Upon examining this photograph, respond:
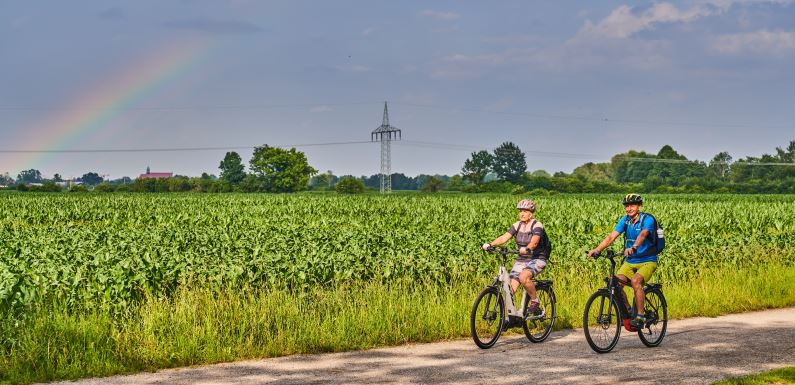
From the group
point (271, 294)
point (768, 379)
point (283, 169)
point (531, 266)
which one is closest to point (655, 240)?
point (531, 266)

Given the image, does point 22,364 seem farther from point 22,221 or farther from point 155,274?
point 22,221

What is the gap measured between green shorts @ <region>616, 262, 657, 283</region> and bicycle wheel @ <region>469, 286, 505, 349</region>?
1672 millimetres

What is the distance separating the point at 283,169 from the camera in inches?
7121

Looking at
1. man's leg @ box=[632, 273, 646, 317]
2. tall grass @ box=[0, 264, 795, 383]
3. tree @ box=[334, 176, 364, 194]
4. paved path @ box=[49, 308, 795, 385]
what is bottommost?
paved path @ box=[49, 308, 795, 385]

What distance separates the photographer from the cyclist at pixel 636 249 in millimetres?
11312

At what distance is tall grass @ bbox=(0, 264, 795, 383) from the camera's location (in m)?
10.5

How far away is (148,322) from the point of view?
1132 centimetres

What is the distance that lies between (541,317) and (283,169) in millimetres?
170907

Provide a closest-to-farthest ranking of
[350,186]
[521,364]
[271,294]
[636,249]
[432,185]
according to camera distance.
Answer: [521,364] → [636,249] → [271,294] → [350,186] → [432,185]

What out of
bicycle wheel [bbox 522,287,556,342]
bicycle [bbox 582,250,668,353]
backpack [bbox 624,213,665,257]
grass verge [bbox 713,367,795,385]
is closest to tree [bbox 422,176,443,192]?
bicycle wheel [bbox 522,287,556,342]

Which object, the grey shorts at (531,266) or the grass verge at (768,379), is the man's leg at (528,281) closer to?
the grey shorts at (531,266)

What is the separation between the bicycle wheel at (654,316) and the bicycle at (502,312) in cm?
127

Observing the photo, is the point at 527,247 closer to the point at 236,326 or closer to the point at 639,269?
the point at 639,269

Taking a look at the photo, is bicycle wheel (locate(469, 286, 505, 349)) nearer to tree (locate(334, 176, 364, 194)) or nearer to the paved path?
the paved path
